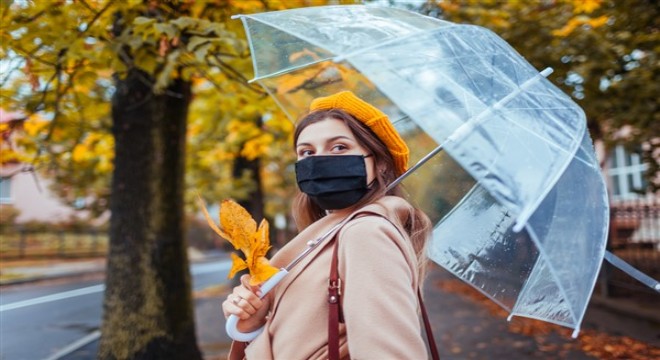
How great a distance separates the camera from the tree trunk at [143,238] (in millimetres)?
5066

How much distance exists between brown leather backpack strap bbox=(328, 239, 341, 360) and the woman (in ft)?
0.05

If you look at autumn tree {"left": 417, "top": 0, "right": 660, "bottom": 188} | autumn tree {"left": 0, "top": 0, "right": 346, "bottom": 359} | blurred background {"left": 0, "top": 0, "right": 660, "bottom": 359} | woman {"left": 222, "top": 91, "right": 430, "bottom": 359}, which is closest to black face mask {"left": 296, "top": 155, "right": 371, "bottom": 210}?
woman {"left": 222, "top": 91, "right": 430, "bottom": 359}

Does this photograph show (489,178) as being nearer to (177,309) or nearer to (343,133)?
(343,133)

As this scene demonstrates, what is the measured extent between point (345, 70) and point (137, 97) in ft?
10.3

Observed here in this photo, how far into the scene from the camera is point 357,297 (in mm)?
1563

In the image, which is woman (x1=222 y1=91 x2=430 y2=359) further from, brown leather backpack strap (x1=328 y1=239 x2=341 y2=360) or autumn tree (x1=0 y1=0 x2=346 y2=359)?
autumn tree (x1=0 y1=0 x2=346 y2=359)

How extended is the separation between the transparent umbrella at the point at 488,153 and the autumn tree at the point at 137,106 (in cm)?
193

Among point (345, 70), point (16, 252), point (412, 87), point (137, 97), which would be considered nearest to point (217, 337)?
point (137, 97)

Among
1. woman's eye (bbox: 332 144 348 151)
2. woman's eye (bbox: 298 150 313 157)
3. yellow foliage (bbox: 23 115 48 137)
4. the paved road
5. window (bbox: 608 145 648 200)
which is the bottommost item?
the paved road

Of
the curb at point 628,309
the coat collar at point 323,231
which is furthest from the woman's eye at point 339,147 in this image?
the curb at point 628,309

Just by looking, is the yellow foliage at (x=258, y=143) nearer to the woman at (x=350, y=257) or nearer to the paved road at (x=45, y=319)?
the paved road at (x=45, y=319)

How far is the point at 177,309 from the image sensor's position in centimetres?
541

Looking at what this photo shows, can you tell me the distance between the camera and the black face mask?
1908 millimetres

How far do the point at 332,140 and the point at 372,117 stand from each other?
0.18 metres
